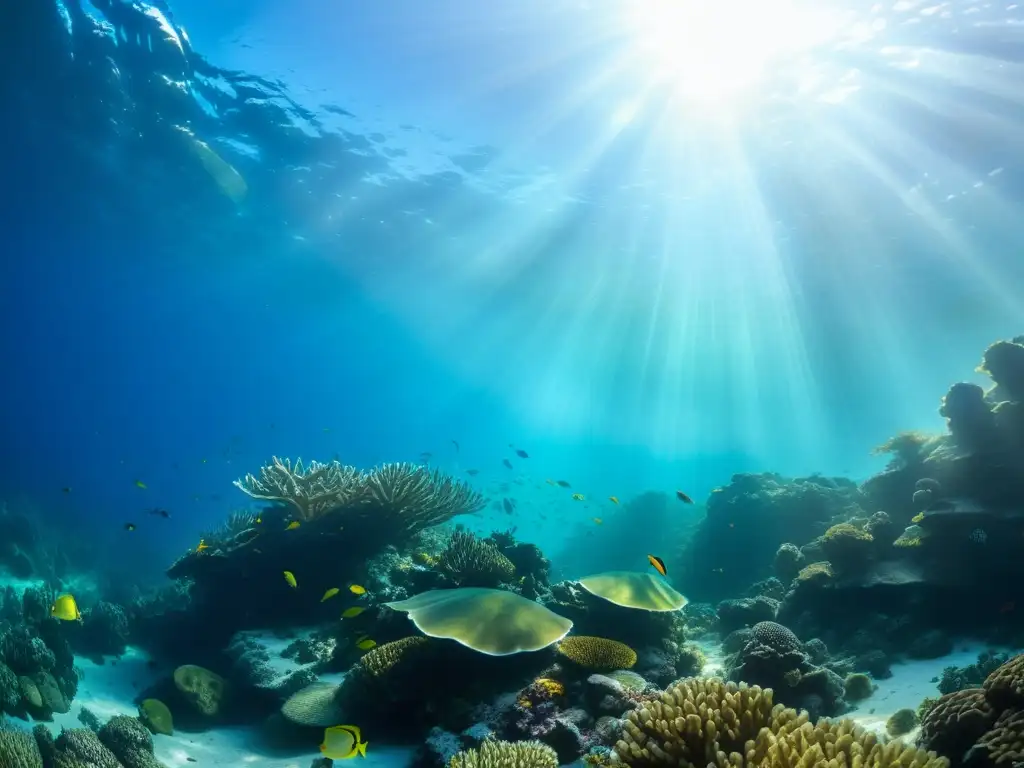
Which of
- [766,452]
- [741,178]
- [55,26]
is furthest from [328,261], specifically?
[766,452]

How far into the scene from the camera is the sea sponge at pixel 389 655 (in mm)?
6527

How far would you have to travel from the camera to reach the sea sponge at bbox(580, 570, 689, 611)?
7.69 m

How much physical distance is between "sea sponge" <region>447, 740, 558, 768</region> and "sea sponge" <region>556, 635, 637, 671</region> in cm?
178

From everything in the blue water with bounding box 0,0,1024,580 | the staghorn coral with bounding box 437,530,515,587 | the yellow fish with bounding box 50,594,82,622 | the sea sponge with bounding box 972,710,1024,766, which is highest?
the blue water with bounding box 0,0,1024,580

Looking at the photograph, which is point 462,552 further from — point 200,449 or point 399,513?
point 200,449

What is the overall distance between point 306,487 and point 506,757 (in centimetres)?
673

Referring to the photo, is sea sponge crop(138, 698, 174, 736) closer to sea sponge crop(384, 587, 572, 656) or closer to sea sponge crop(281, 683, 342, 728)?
sea sponge crop(281, 683, 342, 728)

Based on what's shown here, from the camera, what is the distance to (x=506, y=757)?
4.50 metres

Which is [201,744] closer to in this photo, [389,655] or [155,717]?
[155,717]

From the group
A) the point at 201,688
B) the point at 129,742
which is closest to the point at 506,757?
the point at 129,742

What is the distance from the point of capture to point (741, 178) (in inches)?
794

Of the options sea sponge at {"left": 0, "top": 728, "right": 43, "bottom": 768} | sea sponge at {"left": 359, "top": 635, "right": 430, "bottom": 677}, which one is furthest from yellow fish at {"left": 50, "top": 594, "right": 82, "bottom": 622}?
sea sponge at {"left": 359, "top": 635, "right": 430, "bottom": 677}

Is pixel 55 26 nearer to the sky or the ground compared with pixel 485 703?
nearer to the sky

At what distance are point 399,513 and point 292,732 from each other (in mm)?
3746
